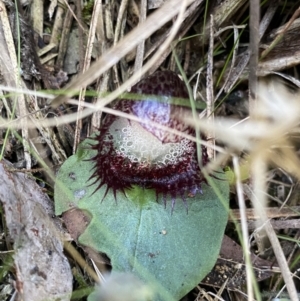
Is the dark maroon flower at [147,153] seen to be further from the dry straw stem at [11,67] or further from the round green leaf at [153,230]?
the dry straw stem at [11,67]

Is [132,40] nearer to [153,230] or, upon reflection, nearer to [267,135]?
[267,135]

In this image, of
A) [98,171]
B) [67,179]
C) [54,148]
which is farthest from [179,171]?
[54,148]

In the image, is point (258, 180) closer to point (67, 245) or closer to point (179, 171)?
point (179, 171)

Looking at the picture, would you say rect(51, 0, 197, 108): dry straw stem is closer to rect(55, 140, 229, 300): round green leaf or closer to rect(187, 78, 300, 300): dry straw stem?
rect(187, 78, 300, 300): dry straw stem

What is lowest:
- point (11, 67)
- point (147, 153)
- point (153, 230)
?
point (153, 230)

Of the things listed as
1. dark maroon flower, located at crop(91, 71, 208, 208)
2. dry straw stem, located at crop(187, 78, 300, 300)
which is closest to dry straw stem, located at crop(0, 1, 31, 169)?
dark maroon flower, located at crop(91, 71, 208, 208)

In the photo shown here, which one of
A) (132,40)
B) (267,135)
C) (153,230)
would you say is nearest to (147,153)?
(153,230)
